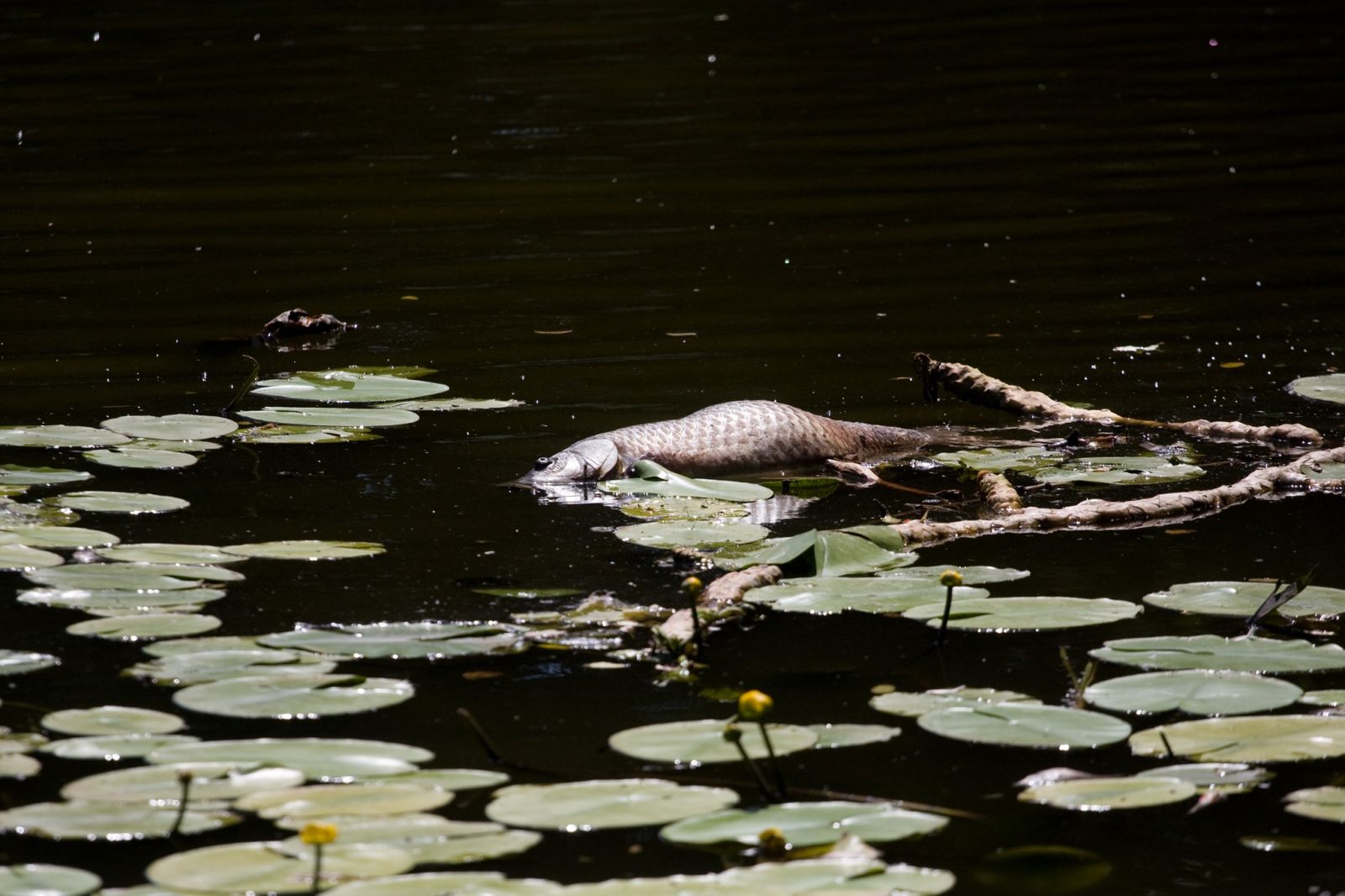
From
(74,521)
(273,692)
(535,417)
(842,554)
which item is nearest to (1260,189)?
(535,417)

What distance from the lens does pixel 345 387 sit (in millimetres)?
4891

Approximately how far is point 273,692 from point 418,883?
692mm

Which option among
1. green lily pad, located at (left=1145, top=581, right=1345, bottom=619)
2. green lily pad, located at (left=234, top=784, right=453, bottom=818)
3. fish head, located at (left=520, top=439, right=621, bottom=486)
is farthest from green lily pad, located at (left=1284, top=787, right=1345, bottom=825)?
fish head, located at (left=520, top=439, right=621, bottom=486)

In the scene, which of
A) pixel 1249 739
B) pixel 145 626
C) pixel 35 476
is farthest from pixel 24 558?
pixel 1249 739

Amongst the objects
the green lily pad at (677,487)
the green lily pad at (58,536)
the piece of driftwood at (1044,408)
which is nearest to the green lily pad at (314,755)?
the green lily pad at (58,536)

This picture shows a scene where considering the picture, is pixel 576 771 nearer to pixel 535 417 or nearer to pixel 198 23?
pixel 535 417

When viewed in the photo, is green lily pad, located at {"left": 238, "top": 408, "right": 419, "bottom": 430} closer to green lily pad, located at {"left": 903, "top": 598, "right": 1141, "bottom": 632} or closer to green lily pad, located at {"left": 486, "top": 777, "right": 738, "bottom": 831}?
green lily pad, located at {"left": 903, "top": 598, "right": 1141, "bottom": 632}

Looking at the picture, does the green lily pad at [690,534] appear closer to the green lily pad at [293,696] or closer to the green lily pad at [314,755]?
the green lily pad at [293,696]

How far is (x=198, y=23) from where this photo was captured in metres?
13.9

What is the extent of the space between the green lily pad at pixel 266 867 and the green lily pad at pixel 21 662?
2.73 ft

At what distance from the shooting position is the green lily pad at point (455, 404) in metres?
4.79

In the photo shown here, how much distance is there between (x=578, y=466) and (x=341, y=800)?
76.7 inches

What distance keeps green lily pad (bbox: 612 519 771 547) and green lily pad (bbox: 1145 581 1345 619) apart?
772 millimetres

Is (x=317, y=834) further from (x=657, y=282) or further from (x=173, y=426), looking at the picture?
(x=657, y=282)
